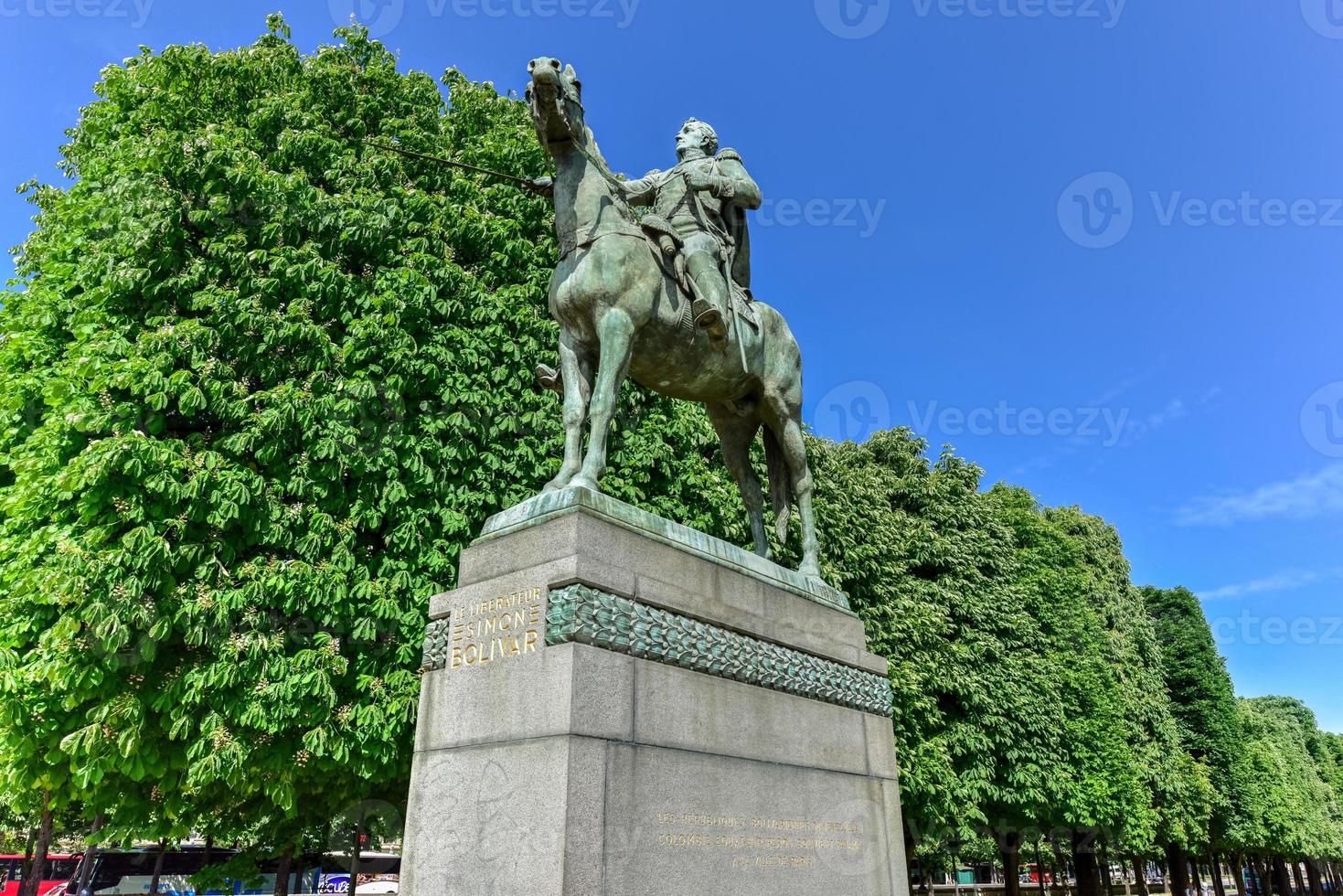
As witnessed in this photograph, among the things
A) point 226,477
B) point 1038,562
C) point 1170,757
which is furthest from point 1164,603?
point 226,477

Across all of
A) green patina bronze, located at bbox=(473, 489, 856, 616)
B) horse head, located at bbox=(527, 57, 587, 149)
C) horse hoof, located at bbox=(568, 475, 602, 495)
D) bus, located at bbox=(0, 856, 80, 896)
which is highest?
horse head, located at bbox=(527, 57, 587, 149)

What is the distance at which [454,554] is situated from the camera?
13.6m

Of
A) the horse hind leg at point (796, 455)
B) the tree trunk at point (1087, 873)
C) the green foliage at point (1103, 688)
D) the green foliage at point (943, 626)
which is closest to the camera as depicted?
the horse hind leg at point (796, 455)

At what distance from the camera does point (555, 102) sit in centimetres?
764

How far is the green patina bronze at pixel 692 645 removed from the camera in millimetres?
6004

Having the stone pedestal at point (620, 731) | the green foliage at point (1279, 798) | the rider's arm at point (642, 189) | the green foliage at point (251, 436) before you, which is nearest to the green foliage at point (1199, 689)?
the green foliage at point (1279, 798)

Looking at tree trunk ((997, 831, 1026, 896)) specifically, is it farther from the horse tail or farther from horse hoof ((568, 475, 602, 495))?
horse hoof ((568, 475, 602, 495))

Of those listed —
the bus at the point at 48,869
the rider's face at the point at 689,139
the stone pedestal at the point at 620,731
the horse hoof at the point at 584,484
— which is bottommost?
the bus at the point at 48,869

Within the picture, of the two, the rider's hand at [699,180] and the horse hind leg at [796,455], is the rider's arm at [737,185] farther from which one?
the horse hind leg at [796,455]

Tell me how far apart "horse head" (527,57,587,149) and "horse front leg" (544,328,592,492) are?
1.72m

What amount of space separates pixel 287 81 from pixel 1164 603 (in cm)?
4586

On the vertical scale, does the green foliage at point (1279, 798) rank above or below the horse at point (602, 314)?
below

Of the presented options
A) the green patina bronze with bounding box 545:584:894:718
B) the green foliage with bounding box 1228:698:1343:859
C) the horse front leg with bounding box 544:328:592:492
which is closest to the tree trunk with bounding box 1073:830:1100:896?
the green foliage with bounding box 1228:698:1343:859

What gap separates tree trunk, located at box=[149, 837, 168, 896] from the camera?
36897 mm
